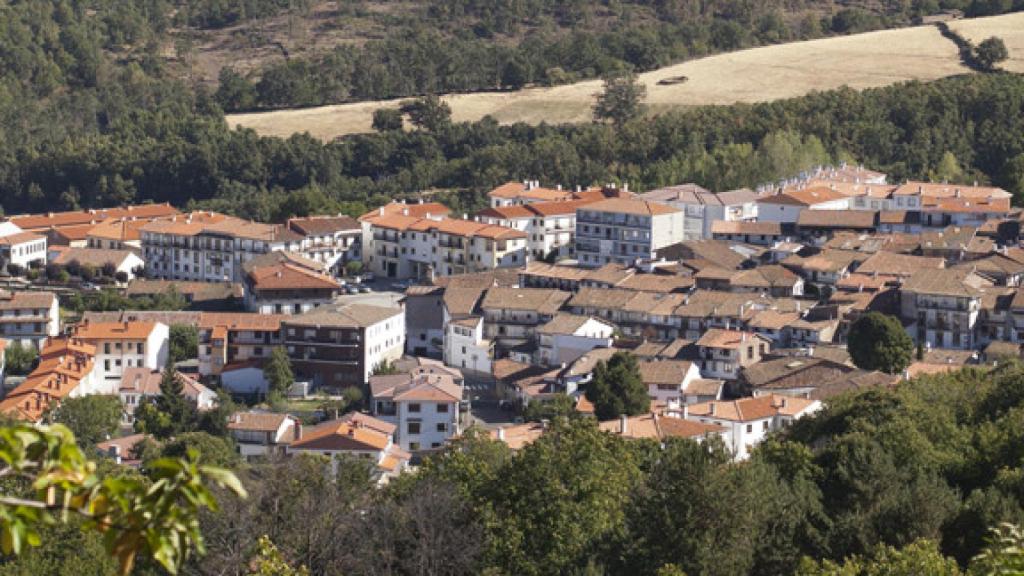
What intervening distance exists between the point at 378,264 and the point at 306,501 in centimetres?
3517

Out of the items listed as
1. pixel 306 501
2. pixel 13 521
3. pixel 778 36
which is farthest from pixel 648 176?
pixel 13 521

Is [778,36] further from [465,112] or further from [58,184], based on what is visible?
[58,184]

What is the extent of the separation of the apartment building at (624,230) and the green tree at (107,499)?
48.0m

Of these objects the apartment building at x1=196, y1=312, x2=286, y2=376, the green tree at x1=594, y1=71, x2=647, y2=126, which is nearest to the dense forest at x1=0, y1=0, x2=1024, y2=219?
the green tree at x1=594, y1=71, x2=647, y2=126

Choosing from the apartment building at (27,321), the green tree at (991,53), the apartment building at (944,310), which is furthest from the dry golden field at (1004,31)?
the apartment building at (27,321)

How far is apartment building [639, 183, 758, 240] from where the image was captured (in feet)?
191

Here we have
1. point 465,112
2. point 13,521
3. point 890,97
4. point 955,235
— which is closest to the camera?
point 13,521

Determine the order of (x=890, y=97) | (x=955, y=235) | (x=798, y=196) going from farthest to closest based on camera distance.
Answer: (x=890, y=97), (x=798, y=196), (x=955, y=235)

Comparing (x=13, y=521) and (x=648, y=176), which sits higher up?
(x=13, y=521)

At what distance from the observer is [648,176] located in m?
67.9

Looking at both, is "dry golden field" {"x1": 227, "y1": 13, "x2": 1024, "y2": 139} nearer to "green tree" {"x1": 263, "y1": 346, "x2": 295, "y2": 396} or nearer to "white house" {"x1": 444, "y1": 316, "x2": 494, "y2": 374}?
"white house" {"x1": 444, "y1": 316, "x2": 494, "y2": 374}

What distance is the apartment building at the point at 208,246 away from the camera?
58.7 m

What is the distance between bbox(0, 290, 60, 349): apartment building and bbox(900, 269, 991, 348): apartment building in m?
22.6

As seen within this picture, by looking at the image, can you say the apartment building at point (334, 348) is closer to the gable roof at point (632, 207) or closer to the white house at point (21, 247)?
the gable roof at point (632, 207)
